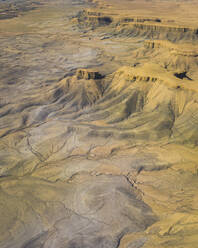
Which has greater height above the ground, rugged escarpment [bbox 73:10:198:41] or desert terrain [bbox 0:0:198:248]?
rugged escarpment [bbox 73:10:198:41]

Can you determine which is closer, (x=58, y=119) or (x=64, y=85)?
(x=58, y=119)

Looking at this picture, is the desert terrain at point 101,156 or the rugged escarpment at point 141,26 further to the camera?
the rugged escarpment at point 141,26

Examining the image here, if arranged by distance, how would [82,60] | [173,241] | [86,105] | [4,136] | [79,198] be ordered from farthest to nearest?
1. [82,60]
2. [86,105]
3. [4,136]
4. [79,198]
5. [173,241]

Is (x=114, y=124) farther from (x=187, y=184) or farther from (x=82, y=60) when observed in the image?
(x=82, y=60)

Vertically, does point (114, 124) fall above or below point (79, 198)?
above

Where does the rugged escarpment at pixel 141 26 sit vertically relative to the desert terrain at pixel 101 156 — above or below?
above

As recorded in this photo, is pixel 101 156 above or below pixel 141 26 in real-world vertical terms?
below

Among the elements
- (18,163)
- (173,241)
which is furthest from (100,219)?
(18,163)

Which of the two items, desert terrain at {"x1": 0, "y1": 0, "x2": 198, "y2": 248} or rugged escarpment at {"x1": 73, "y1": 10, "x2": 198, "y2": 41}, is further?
rugged escarpment at {"x1": 73, "y1": 10, "x2": 198, "y2": 41}
